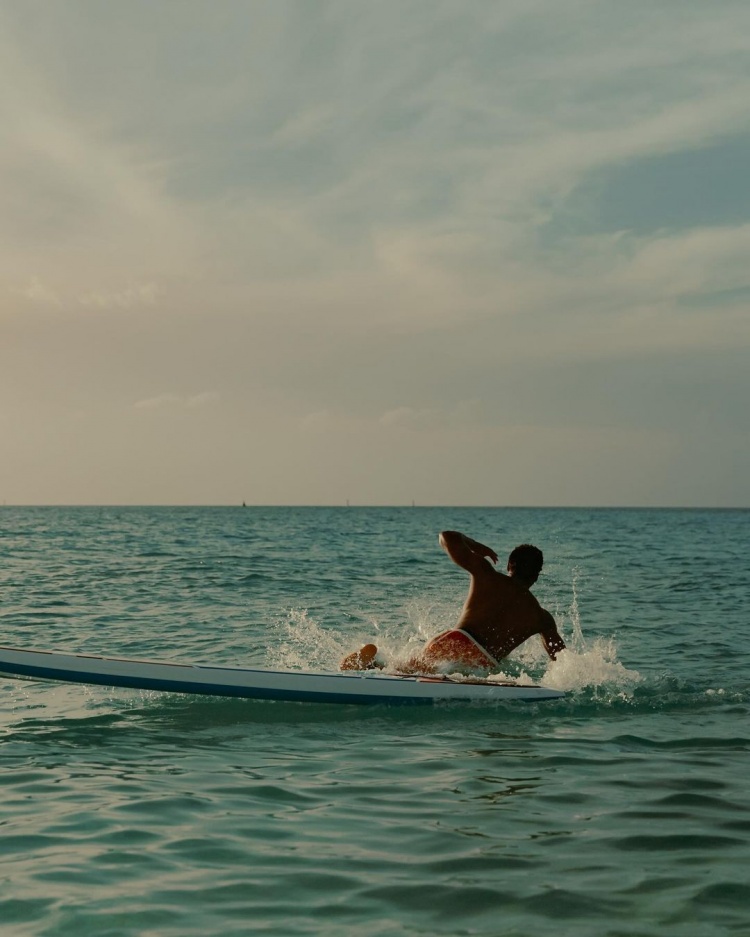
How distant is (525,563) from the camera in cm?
1002

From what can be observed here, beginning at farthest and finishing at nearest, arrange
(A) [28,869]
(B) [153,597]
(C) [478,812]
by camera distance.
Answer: (B) [153,597] < (C) [478,812] < (A) [28,869]

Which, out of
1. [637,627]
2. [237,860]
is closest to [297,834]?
[237,860]

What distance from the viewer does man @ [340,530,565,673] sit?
10.1 meters

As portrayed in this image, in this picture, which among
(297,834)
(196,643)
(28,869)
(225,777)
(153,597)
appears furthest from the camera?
(153,597)

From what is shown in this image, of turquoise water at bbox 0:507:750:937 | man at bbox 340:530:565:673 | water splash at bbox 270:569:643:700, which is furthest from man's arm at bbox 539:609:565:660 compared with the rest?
turquoise water at bbox 0:507:750:937

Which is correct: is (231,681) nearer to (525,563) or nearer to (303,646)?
(525,563)

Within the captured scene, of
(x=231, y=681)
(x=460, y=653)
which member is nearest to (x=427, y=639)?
(x=460, y=653)

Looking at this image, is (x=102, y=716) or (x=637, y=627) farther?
(x=637, y=627)

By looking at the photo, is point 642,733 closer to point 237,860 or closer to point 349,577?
point 237,860

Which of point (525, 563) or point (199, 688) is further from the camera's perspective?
point (525, 563)

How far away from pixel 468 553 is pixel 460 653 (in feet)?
3.26

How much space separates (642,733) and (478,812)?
2.93 metres

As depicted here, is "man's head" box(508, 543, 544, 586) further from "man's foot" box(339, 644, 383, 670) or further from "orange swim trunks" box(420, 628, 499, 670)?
"man's foot" box(339, 644, 383, 670)

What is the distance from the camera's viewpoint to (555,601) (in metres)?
21.8
